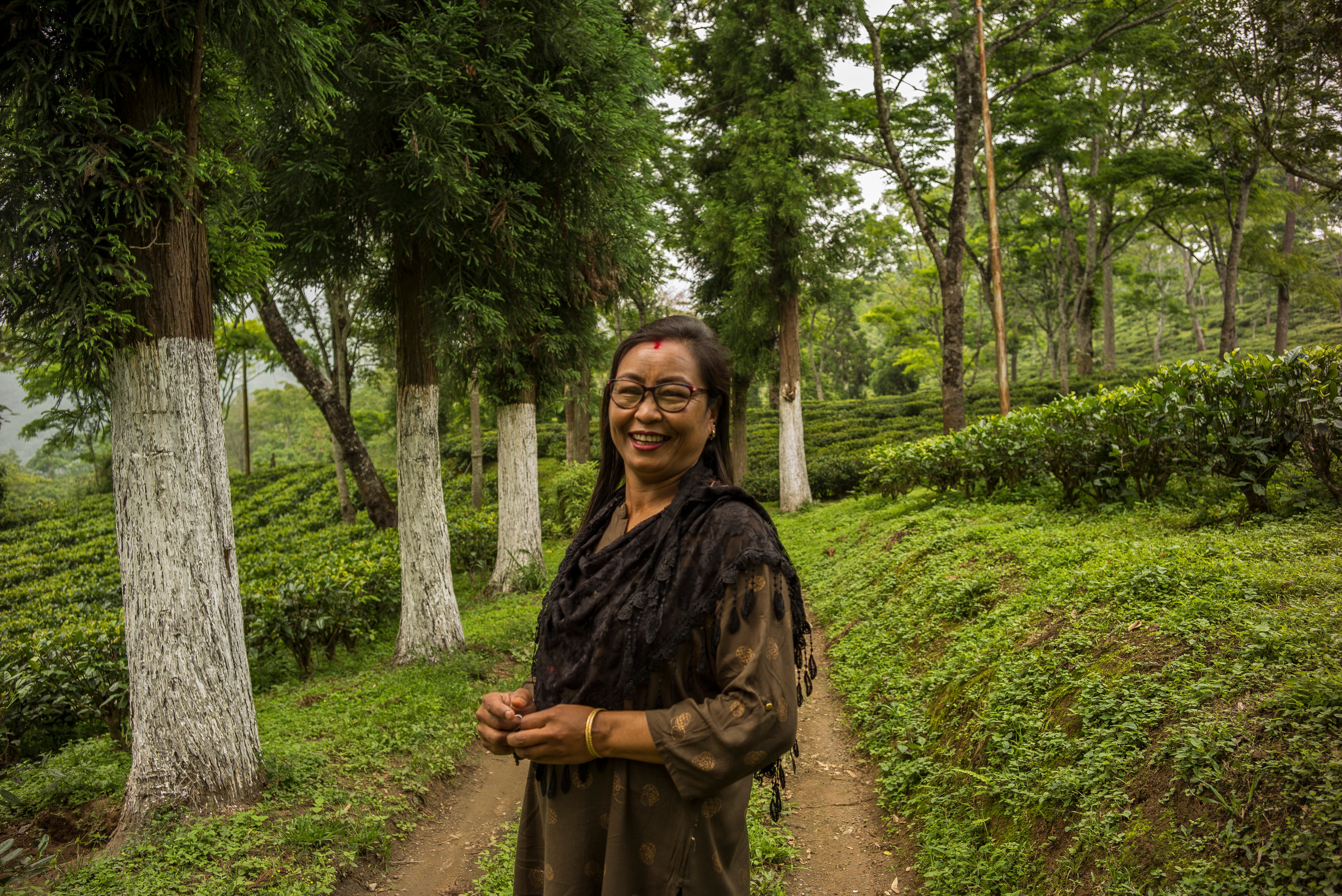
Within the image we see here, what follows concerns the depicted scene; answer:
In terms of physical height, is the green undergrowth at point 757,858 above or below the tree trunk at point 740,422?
below

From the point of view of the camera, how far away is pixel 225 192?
4.32m

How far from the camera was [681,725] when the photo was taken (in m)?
1.41

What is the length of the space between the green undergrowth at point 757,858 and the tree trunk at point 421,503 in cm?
294

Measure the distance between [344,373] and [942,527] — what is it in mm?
12714

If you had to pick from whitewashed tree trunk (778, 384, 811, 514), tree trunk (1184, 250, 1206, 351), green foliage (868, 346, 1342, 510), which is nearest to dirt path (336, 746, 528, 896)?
green foliage (868, 346, 1342, 510)

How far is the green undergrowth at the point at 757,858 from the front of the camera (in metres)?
3.57

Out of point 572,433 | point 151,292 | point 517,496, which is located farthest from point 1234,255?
point 151,292

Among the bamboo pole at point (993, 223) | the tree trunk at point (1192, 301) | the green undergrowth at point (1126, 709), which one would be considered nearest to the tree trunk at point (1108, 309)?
the tree trunk at point (1192, 301)

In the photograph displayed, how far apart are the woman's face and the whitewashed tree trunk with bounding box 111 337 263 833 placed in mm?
3237

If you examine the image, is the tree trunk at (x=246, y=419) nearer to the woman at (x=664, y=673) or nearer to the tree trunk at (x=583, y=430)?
the tree trunk at (x=583, y=430)

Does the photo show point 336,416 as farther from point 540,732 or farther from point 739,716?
point 739,716

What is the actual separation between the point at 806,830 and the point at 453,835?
215 centimetres

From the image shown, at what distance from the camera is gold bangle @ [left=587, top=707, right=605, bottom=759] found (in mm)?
1480

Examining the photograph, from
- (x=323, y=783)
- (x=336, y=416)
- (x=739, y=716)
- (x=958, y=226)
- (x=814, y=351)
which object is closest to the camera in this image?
(x=739, y=716)
